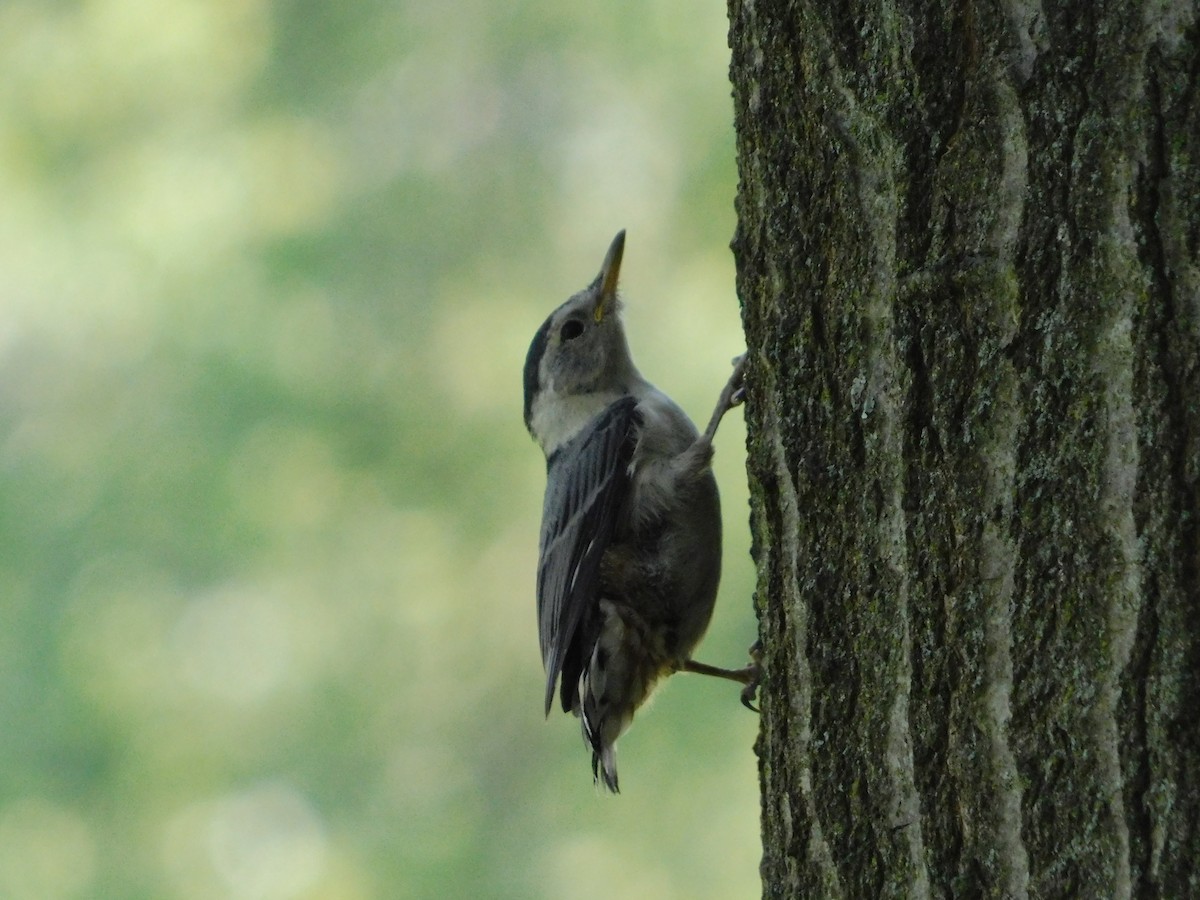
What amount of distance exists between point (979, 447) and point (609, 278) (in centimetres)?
209

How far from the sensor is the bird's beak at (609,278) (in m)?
3.38

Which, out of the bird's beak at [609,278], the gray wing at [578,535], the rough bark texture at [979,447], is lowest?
the rough bark texture at [979,447]

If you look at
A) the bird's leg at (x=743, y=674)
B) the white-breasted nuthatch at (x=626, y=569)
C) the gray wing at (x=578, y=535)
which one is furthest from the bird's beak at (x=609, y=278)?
the bird's leg at (x=743, y=674)

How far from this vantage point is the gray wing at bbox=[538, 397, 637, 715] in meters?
2.79

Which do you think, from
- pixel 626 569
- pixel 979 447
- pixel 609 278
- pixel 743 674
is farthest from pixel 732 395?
pixel 979 447

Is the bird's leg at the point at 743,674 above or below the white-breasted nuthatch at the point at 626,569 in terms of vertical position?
below

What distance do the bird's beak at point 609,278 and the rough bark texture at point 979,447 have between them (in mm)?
1643

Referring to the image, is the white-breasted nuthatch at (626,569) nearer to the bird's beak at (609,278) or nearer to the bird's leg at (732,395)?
the bird's leg at (732,395)

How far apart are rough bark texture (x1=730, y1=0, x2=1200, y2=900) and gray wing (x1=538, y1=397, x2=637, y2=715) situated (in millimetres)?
1081

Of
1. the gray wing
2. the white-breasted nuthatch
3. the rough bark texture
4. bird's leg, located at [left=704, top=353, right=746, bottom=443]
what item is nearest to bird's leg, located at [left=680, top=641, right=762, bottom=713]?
the white-breasted nuthatch

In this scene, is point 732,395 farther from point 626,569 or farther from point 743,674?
point 743,674

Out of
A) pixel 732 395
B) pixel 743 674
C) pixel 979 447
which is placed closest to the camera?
pixel 979 447

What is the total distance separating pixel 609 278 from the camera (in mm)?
3426

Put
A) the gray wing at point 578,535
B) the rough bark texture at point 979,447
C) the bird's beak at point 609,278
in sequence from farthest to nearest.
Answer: the bird's beak at point 609,278 → the gray wing at point 578,535 → the rough bark texture at point 979,447
